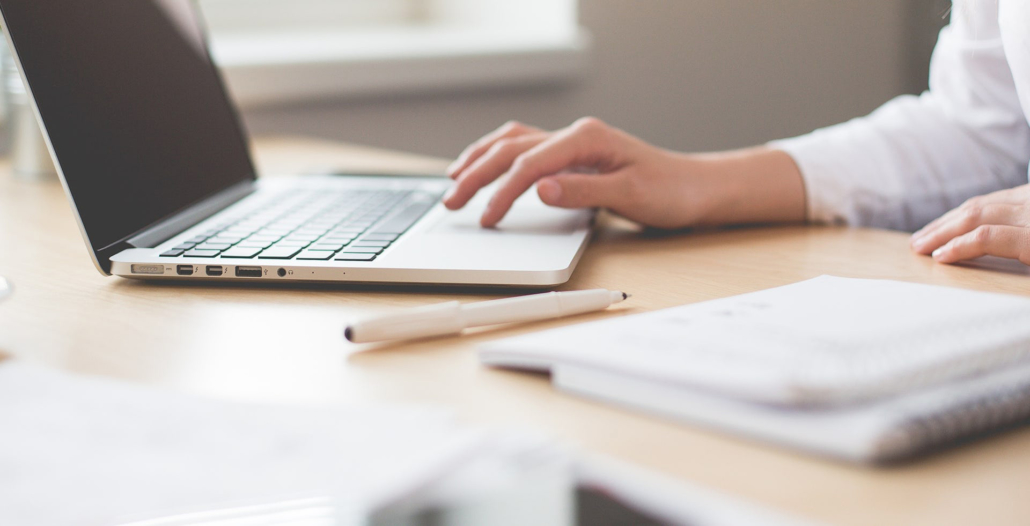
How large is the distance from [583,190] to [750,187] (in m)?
0.17

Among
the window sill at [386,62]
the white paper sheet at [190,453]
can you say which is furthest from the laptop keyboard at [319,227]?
the window sill at [386,62]

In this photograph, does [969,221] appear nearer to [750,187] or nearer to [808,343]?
[750,187]

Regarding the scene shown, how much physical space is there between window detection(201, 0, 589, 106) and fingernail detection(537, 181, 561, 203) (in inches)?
42.4

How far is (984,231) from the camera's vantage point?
61cm

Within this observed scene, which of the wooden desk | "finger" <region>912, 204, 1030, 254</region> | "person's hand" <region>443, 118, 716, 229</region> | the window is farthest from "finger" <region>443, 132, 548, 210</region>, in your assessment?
the window

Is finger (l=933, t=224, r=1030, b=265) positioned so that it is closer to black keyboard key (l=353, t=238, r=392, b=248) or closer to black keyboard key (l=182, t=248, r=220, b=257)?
black keyboard key (l=353, t=238, r=392, b=248)

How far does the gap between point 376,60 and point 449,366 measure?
4.58 ft

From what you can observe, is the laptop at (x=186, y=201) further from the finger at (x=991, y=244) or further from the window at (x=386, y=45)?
the window at (x=386, y=45)

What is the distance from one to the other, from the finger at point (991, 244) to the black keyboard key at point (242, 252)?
48cm

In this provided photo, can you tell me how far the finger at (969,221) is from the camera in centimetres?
62

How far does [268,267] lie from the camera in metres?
0.57

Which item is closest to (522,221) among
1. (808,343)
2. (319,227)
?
(319,227)

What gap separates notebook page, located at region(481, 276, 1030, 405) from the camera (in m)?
0.32

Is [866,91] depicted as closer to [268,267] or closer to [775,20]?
[775,20]
